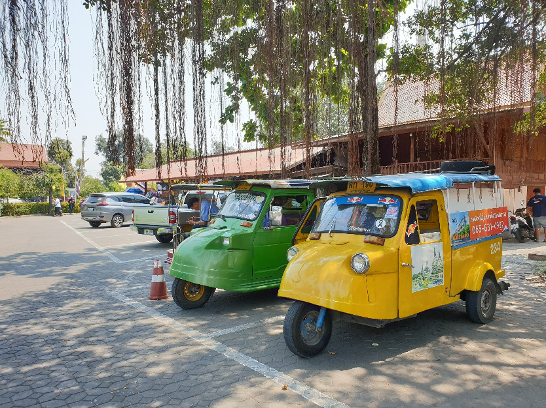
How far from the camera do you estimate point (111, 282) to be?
29.6ft

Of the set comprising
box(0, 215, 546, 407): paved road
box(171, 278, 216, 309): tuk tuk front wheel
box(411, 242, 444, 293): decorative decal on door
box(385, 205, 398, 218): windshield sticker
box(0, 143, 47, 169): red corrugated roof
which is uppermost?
box(0, 143, 47, 169): red corrugated roof

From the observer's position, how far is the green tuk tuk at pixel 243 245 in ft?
21.1

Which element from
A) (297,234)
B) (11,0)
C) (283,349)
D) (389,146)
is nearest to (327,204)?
(297,234)

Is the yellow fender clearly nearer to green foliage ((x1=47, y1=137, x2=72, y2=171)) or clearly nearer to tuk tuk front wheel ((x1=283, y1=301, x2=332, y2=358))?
tuk tuk front wheel ((x1=283, y1=301, x2=332, y2=358))

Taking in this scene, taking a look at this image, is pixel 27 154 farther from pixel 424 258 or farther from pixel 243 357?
pixel 424 258

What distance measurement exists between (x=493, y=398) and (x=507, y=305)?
144 inches

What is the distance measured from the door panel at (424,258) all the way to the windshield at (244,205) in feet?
9.16

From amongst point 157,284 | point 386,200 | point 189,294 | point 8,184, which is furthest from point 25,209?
point 386,200

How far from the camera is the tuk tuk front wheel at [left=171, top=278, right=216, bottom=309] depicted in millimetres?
6672

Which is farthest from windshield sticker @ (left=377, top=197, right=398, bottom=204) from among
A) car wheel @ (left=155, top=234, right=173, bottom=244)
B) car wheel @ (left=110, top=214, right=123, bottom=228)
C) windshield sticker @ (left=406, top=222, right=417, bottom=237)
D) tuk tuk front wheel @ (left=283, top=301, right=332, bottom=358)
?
car wheel @ (left=110, top=214, right=123, bottom=228)

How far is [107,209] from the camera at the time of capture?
2180 centimetres

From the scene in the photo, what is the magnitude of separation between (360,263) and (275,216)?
256cm

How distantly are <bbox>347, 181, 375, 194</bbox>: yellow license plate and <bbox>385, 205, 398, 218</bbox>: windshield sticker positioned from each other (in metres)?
0.39

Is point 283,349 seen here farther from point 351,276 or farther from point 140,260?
point 140,260
